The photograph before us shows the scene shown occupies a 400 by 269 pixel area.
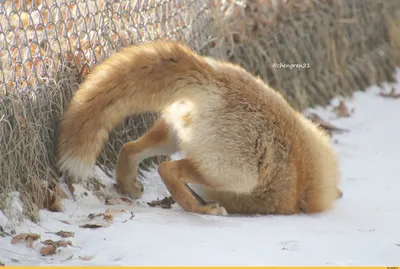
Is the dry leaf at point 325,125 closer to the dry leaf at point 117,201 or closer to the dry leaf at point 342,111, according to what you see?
the dry leaf at point 342,111

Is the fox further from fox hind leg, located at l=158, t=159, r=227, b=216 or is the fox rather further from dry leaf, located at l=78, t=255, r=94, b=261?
dry leaf, located at l=78, t=255, r=94, b=261

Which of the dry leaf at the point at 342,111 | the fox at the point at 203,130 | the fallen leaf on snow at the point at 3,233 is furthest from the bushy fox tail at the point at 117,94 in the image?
the dry leaf at the point at 342,111

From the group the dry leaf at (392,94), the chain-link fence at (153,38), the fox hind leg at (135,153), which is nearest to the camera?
the chain-link fence at (153,38)

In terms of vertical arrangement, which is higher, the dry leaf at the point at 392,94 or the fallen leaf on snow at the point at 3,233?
the dry leaf at the point at 392,94

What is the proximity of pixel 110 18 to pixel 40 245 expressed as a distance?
2344 mm

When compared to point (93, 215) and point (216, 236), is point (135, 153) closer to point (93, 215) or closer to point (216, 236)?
point (93, 215)

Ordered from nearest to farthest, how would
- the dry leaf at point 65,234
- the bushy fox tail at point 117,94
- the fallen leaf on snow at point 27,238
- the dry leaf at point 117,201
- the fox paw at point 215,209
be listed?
the fallen leaf on snow at point 27,238 < the dry leaf at point 65,234 < the bushy fox tail at point 117,94 < the fox paw at point 215,209 < the dry leaf at point 117,201

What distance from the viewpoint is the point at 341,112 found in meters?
8.87

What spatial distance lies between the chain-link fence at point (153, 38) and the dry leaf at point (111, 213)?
40 centimetres

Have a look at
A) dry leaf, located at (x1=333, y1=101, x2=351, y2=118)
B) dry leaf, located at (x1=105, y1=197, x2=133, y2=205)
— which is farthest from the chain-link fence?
dry leaf, located at (x1=105, y1=197, x2=133, y2=205)

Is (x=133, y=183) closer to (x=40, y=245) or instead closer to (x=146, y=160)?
(x=146, y=160)

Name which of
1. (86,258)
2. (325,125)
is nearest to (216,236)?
(86,258)

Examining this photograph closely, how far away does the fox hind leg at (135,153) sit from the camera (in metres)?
5.59

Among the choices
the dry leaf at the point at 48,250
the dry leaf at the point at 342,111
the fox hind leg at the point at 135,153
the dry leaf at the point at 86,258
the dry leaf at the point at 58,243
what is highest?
the dry leaf at the point at 342,111
